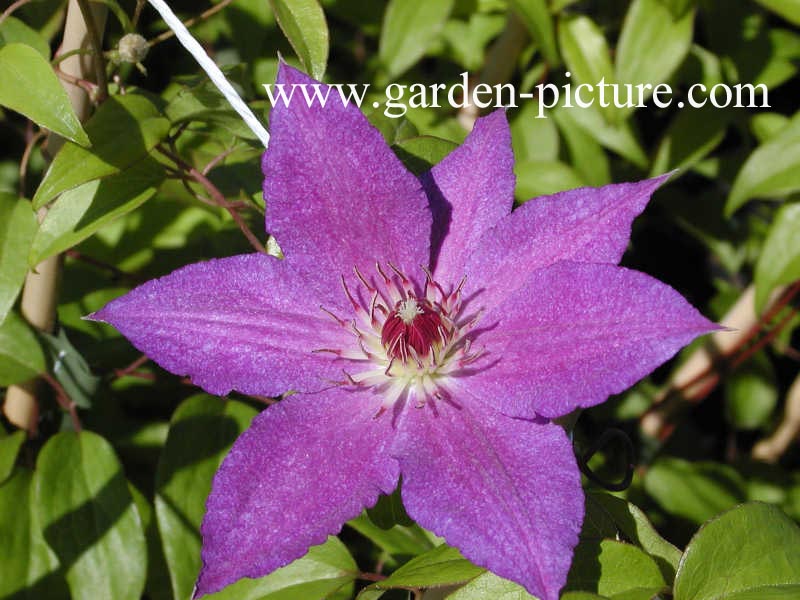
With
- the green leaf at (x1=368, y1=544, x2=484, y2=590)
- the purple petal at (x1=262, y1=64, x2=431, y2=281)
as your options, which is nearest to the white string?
the purple petal at (x1=262, y1=64, x2=431, y2=281)

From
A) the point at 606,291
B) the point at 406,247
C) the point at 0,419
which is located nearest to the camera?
the point at 606,291

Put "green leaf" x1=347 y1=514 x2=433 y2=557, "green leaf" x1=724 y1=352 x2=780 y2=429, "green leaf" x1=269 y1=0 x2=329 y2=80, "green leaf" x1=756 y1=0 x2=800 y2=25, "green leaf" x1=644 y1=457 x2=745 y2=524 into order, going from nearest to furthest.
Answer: "green leaf" x1=269 y1=0 x2=329 y2=80
"green leaf" x1=347 y1=514 x2=433 y2=557
"green leaf" x1=756 y1=0 x2=800 y2=25
"green leaf" x1=644 y1=457 x2=745 y2=524
"green leaf" x1=724 y1=352 x2=780 y2=429

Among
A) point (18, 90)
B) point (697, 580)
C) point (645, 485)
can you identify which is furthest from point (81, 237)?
point (645, 485)

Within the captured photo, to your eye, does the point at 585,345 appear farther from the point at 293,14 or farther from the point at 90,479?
the point at 90,479

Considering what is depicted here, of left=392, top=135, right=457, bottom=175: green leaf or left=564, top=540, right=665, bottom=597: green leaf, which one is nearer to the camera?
left=564, top=540, right=665, bottom=597: green leaf

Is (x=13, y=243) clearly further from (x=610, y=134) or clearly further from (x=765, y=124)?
(x=765, y=124)

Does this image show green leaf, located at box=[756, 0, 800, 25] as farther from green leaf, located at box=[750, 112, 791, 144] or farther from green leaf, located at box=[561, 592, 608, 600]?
green leaf, located at box=[561, 592, 608, 600]
